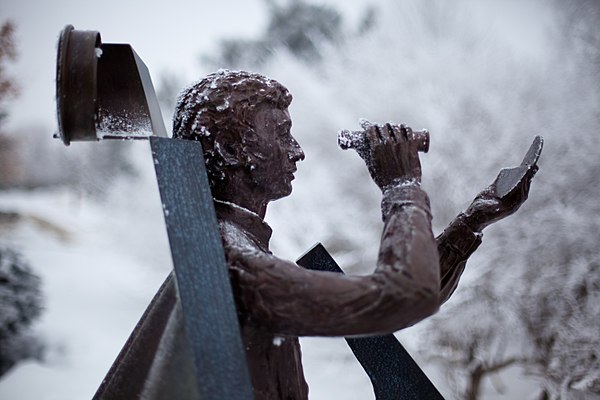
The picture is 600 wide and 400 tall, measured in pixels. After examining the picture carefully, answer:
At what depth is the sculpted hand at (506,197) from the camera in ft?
4.42

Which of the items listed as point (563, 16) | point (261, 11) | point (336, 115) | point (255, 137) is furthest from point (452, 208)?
point (255, 137)

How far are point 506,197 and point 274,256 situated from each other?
1.86ft

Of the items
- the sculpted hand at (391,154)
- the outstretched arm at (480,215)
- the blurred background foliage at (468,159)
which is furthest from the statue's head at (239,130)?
the blurred background foliage at (468,159)

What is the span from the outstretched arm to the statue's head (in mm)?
385

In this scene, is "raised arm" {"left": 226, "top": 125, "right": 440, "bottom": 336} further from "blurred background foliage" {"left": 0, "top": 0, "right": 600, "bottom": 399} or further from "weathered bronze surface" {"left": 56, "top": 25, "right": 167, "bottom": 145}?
"blurred background foliage" {"left": 0, "top": 0, "right": 600, "bottom": 399}

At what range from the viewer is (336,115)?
4.40m

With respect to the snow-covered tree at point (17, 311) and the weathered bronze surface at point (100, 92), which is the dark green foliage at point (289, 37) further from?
the weathered bronze surface at point (100, 92)

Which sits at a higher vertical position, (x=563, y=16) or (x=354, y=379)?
(x=563, y=16)

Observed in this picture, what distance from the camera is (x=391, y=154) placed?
1.15 m

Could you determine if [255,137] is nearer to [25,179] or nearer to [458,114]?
[458,114]

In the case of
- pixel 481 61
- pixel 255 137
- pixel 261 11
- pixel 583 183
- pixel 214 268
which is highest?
pixel 261 11

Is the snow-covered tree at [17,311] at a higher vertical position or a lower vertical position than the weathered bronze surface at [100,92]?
higher

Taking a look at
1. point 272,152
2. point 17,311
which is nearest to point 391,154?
point 272,152

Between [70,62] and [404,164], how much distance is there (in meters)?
0.60
